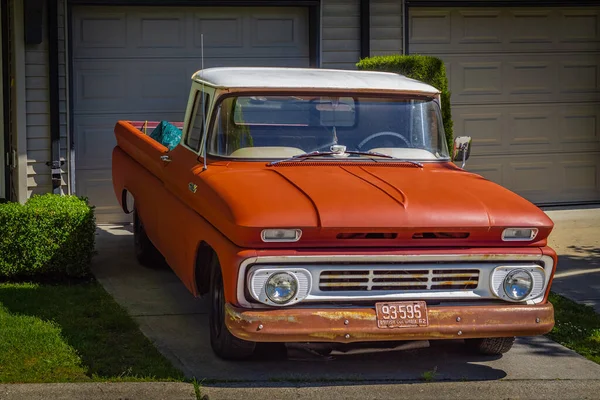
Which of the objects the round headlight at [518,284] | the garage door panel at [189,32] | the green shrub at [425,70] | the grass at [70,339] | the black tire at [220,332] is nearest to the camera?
the round headlight at [518,284]

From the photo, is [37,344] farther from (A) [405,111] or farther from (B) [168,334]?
(A) [405,111]

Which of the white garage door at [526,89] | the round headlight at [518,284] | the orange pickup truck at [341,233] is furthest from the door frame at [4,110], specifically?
the round headlight at [518,284]

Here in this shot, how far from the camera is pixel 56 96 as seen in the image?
11.8 m

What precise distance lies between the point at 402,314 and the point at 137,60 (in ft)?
21.8

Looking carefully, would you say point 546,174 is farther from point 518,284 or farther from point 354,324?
point 354,324

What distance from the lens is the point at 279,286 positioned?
6.37 meters

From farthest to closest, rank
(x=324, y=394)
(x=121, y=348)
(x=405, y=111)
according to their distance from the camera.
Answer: (x=405, y=111)
(x=121, y=348)
(x=324, y=394)

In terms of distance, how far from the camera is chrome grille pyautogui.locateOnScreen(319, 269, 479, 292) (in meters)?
6.46

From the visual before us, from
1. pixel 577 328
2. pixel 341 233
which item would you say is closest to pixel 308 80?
pixel 341 233

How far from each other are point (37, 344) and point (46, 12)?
534 centimetres

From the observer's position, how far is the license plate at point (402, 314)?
642 cm

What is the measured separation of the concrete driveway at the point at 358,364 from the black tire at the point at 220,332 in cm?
7

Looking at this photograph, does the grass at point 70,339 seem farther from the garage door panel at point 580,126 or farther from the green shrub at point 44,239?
the garage door panel at point 580,126

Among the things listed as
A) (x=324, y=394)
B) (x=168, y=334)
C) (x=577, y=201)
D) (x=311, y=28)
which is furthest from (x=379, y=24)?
(x=324, y=394)
